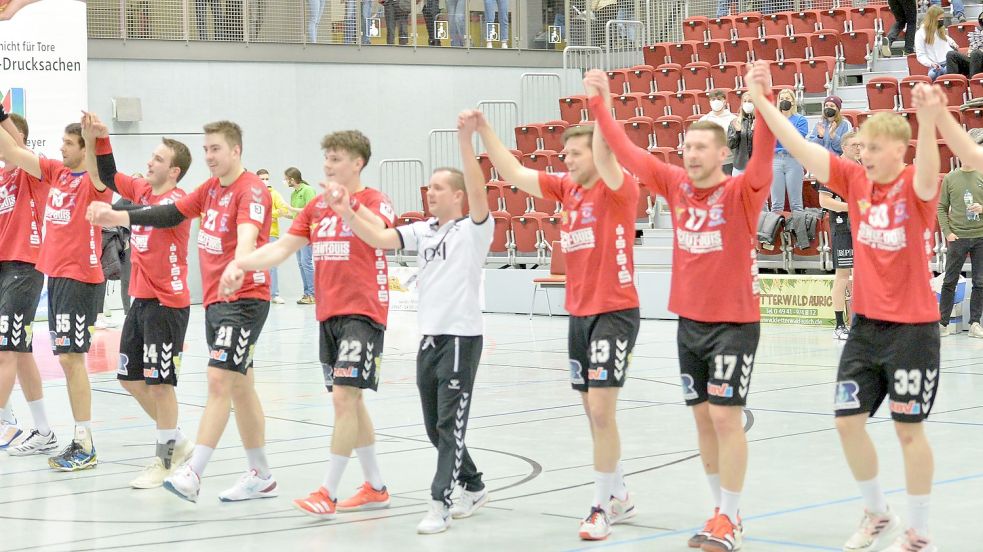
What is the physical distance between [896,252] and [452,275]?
80.1 inches

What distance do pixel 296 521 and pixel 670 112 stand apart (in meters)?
14.9

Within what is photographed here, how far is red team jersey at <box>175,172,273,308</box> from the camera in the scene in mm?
6781

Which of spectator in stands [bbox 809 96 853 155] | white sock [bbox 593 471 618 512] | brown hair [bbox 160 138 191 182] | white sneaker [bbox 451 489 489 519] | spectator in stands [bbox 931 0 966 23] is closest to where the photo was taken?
white sock [bbox 593 471 618 512]

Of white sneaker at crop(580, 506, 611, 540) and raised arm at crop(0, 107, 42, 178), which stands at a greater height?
raised arm at crop(0, 107, 42, 178)

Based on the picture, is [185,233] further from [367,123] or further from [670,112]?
[367,123]

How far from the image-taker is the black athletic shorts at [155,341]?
7203 millimetres

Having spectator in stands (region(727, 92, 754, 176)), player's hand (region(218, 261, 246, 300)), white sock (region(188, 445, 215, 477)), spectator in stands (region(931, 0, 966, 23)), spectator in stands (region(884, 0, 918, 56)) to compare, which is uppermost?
spectator in stands (region(931, 0, 966, 23))

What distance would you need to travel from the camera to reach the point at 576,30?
2428cm

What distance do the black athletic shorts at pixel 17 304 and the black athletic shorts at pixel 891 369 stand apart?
5.13 meters

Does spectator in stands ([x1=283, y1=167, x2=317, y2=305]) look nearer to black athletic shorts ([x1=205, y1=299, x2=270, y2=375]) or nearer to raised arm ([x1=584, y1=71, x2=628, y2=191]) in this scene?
black athletic shorts ([x1=205, y1=299, x2=270, y2=375])

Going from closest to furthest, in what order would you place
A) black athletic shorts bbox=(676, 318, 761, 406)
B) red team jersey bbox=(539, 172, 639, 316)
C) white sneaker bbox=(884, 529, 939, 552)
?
white sneaker bbox=(884, 529, 939, 552)
black athletic shorts bbox=(676, 318, 761, 406)
red team jersey bbox=(539, 172, 639, 316)

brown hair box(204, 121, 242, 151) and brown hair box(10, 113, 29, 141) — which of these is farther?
brown hair box(10, 113, 29, 141)

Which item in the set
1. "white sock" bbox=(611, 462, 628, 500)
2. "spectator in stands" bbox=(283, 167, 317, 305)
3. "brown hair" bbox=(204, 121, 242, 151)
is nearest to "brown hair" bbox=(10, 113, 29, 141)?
"brown hair" bbox=(204, 121, 242, 151)

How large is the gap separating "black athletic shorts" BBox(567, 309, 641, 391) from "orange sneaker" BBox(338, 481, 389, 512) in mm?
1226
